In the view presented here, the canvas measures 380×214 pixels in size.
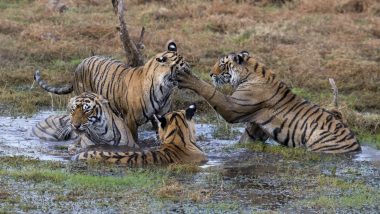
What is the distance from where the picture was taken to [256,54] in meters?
13.9

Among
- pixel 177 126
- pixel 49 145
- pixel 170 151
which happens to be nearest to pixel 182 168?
pixel 170 151

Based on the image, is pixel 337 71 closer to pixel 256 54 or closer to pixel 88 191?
pixel 256 54

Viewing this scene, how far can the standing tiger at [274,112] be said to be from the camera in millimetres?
8992

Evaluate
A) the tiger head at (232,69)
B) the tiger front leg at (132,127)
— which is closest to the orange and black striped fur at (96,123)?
the tiger front leg at (132,127)

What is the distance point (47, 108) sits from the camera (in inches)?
434

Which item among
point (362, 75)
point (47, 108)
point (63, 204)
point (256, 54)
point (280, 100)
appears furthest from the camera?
point (256, 54)

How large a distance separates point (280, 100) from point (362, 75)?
350cm

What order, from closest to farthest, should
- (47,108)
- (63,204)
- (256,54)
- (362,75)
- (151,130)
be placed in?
(63,204)
(151,130)
(47,108)
(362,75)
(256,54)

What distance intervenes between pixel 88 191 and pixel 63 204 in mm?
412

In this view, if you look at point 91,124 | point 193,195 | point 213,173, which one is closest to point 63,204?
point 193,195

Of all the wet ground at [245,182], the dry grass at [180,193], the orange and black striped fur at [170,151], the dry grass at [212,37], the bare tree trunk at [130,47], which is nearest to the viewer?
the wet ground at [245,182]

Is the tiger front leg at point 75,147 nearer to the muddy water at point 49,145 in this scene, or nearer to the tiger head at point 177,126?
the muddy water at point 49,145

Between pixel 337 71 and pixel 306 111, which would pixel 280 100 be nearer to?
pixel 306 111

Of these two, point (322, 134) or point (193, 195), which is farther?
point (322, 134)
